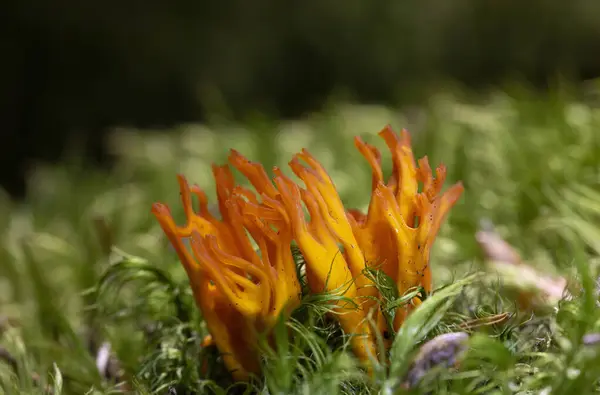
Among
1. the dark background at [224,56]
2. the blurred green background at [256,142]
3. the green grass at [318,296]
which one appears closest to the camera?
the green grass at [318,296]

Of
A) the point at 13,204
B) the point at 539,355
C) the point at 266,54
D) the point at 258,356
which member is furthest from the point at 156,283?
the point at 266,54

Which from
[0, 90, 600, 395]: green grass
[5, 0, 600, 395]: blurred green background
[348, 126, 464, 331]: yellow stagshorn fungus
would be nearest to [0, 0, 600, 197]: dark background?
[5, 0, 600, 395]: blurred green background

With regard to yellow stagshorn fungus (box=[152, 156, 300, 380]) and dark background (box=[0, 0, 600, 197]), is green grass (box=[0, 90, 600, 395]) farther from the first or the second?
dark background (box=[0, 0, 600, 197])

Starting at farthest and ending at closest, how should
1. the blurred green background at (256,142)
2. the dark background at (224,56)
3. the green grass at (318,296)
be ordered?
the dark background at (224,56), the blurred green background at (256,142), the green grass at (318,296)

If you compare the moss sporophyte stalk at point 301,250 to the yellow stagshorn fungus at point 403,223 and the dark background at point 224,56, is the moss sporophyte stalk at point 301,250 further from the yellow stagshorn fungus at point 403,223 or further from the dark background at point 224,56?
the dark background at point 224,56

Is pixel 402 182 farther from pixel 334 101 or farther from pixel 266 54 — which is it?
pixel 266 54

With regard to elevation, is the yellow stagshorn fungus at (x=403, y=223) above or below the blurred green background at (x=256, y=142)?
above

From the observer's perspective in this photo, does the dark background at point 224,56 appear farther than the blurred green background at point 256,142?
Yes

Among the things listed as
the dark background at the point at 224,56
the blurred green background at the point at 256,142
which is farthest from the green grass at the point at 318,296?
the dark background at the point at 224,56
